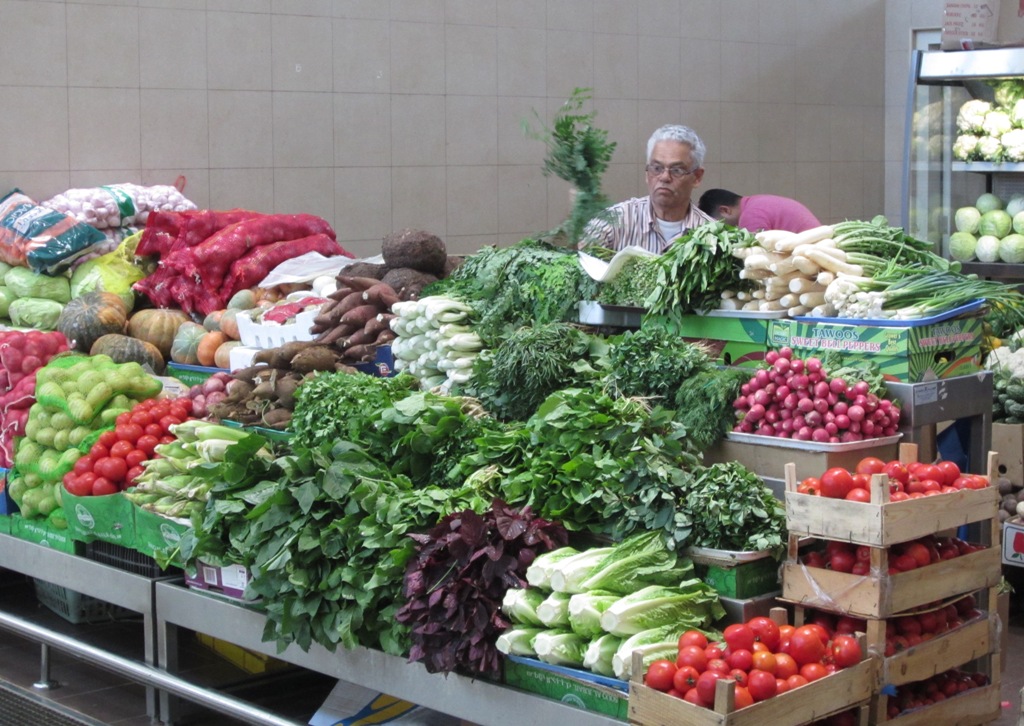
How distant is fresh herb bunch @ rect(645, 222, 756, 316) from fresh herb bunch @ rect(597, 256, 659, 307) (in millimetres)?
92

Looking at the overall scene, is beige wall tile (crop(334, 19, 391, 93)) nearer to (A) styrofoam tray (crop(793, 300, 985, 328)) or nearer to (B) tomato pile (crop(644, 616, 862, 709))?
(A) styrofoam tray (crop(793, 300, 985, 328))

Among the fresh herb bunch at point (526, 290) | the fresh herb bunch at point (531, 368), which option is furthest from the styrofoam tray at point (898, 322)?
the fresh herb bunch at point (526, 290)

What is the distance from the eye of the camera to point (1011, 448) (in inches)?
243

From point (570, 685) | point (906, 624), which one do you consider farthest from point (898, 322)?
point (570, 685)

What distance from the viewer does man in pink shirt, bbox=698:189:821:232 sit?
7.11 meters

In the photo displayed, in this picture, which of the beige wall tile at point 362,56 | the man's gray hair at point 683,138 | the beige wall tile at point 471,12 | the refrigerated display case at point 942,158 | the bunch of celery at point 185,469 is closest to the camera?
the bunch of celery at point 185,469

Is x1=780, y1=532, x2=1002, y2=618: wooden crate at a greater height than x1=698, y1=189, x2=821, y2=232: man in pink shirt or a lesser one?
lesser

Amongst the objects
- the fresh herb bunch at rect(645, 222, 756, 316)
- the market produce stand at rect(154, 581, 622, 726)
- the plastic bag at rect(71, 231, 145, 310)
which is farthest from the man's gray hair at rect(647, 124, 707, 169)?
the plastic bag at rect(71, 231, 145, 310)

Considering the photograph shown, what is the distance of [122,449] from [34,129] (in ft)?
11.2

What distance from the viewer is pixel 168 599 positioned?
202 inches

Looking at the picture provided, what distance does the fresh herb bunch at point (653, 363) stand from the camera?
4480mm

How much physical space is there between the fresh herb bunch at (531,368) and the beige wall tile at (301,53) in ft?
15.6

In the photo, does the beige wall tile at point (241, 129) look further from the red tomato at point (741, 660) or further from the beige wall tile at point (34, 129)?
the red tomato at point (741, 660)

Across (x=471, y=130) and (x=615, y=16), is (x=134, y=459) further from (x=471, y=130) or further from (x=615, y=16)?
(x=615, y=16)
